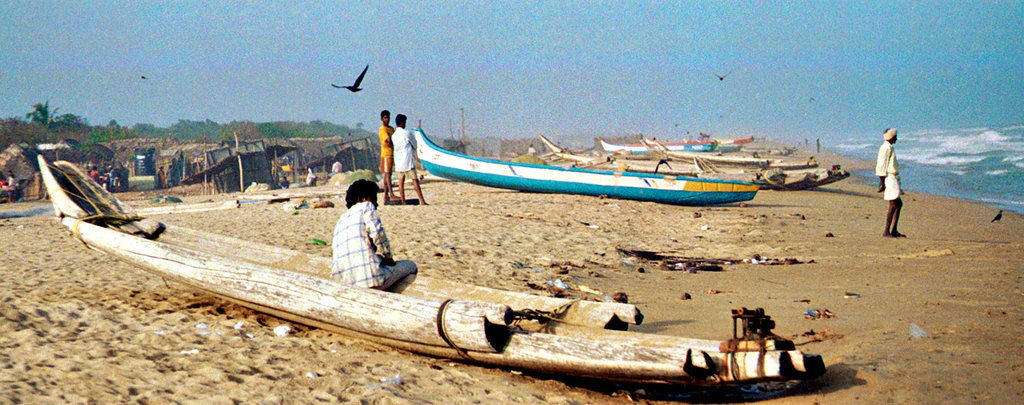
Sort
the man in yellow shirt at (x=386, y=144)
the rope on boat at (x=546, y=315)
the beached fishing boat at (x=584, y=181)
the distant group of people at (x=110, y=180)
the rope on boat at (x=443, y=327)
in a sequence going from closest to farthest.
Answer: the rope on boat at (x=443, y=327)
the rope on boat at (x=546, y=315)
the man in yellow shirt at (x=386, y=144)
the beached fishing boat at (x=584, y=181)
the distant group of people at (x=110, y=180)

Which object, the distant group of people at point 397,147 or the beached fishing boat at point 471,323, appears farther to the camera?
the distant group of people at point 397,147

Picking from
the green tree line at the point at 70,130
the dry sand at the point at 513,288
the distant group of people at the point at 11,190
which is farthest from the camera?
the green tree line at the point at 70,130

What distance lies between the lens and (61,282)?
5758 millimetres

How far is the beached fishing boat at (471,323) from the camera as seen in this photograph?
11.1 ft

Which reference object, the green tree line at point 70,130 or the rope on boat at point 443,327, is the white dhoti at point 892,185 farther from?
the green tree line at point 70,130

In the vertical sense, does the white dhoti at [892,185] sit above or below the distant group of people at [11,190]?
above

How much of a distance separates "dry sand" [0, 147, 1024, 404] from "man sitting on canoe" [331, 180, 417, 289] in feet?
1.42

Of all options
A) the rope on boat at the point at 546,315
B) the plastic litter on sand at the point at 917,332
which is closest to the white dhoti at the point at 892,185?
the plastic litter on sand at the point at 917,332

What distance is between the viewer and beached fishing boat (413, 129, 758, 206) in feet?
44.2

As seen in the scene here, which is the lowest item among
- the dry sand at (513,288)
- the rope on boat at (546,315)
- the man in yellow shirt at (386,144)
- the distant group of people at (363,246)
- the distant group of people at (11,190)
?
the distant group of people at (11,190)

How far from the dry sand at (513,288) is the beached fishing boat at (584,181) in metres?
2.73

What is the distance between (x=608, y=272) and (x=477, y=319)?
3898 millimetres

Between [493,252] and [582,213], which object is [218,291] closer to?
[493,252]

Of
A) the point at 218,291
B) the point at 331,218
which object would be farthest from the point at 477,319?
the point at 331,218
